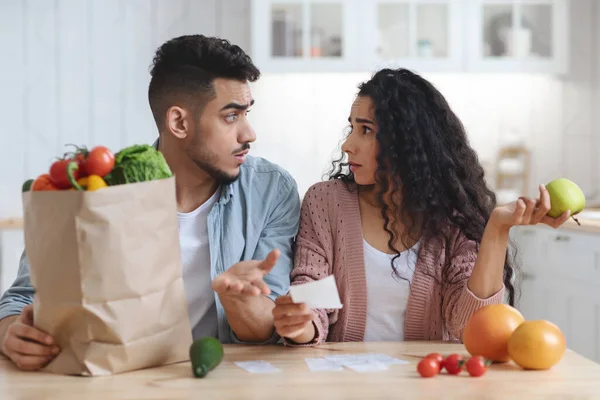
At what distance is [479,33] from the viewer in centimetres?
380

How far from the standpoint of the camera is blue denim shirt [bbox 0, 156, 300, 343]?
1635 mm

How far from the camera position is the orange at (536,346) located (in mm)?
1195

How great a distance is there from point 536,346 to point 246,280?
487mm

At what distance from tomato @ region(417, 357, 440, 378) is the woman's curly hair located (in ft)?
1.75

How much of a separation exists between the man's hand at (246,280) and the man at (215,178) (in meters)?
0.27

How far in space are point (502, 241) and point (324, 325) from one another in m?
0.41

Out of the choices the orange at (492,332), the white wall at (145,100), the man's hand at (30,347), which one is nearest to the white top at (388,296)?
the orange at (492,332)

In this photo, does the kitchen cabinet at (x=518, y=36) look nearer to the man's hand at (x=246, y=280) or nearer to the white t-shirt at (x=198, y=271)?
the white t-shirt at (x=198, y=271)

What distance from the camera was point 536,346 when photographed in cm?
119

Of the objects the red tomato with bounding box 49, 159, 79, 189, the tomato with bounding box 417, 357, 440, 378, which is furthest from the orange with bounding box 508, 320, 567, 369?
the red tomato with bounding box 49, 159, 79, 189

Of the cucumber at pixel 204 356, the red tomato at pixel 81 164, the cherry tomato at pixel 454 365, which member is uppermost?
the red tomato at pixel 81 164

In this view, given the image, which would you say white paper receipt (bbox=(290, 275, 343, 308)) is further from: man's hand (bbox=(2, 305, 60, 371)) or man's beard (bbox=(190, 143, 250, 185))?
man's beard (bbox=(190, 143, 250, 185))

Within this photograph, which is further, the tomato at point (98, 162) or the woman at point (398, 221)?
the woman at point (398, 221)

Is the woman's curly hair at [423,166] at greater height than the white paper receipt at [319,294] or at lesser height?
greater
